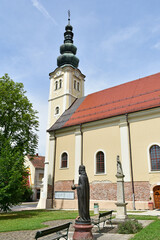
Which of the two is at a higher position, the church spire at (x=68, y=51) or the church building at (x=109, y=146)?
the church spire at (x=68, y=51)

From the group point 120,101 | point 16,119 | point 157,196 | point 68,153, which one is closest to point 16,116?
point 16,119

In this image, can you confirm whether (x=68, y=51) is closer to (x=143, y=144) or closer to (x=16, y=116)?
(x=16, y=116)

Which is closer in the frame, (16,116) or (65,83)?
(16,116)

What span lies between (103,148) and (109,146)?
643 millimetres

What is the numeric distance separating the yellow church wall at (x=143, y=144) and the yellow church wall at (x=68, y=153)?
652 cm

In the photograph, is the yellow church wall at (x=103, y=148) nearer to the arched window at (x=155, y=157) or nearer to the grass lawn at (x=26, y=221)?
the arched window at (x=155, y=157)

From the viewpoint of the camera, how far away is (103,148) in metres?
18.9

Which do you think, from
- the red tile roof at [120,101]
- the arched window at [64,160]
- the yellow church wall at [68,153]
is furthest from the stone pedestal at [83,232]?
the arched window at [64,160]

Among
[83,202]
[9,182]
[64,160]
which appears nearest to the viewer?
[83,202]

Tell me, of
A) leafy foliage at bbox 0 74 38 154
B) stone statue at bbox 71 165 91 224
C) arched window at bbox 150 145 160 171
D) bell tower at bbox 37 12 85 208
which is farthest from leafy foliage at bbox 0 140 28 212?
arched window at bbox 150 145 160 171

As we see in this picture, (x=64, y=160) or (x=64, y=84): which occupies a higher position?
(x=64, y=84)

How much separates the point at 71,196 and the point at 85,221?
13.8 metres

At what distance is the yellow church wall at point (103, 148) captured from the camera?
58.7ft

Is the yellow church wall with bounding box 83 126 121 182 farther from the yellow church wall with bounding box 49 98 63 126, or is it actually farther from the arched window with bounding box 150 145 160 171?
the yellow church wall with bounding box 49 98 63 126
